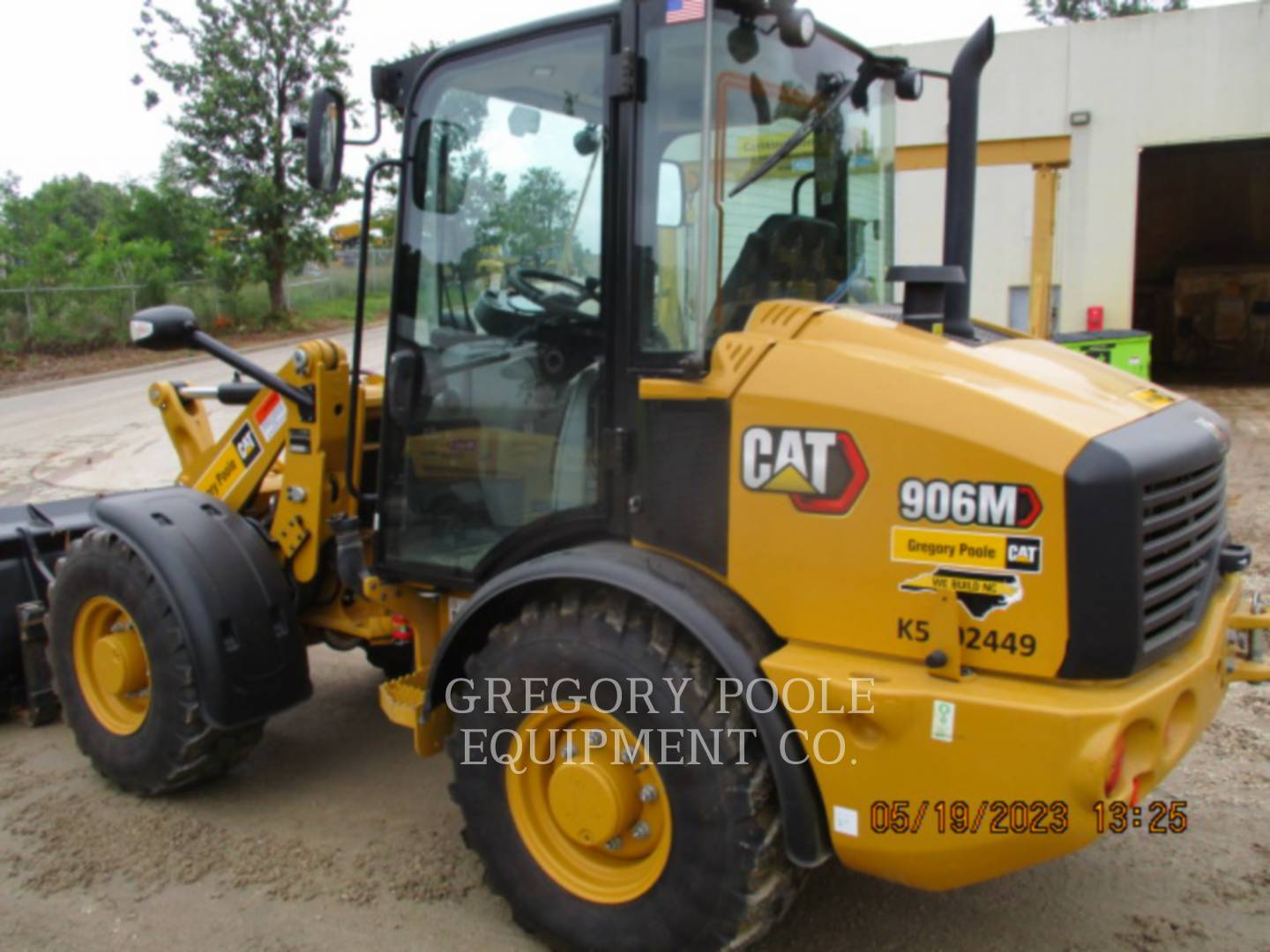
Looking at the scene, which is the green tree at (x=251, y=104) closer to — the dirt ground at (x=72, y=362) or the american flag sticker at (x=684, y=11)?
the dirt ground at (x=72, y=362)

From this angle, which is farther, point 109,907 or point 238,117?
point 238,117

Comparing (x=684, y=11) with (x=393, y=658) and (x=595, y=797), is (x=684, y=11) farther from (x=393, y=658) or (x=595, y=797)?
(x=393, y=658)

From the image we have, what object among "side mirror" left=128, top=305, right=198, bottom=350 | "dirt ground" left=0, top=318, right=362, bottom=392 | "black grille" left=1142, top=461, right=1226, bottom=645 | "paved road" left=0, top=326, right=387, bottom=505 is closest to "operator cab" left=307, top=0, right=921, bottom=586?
"side mirror" left=128, top=305, right=198, bottom=350

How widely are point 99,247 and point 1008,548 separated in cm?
2589

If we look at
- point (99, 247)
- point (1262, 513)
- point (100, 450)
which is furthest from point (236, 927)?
point (99, 247)

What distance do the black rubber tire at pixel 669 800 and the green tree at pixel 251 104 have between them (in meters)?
21.6

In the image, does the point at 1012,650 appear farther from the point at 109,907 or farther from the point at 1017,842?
the point at 109,907

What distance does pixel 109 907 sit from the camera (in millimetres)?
3141

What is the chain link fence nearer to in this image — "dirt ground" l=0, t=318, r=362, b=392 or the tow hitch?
"dirt ground" l=0, t=318, r=362, b=392

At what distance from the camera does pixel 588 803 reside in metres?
2.71

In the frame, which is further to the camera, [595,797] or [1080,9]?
[1080,9]

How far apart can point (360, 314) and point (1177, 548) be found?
2.40 m

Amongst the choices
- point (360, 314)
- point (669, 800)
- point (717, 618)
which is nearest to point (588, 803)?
point (669, 800)

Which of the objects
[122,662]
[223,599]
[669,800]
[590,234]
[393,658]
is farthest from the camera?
[393,658]
